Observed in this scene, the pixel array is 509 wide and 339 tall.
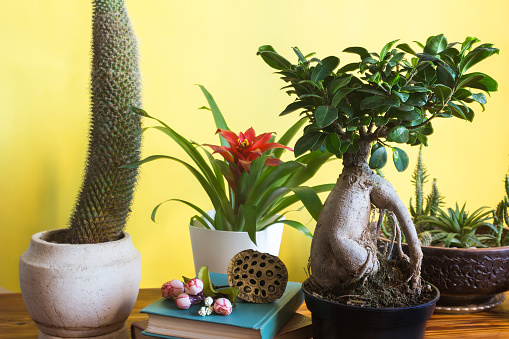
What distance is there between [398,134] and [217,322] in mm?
384

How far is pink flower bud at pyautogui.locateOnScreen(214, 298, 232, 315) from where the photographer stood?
2.48 ft

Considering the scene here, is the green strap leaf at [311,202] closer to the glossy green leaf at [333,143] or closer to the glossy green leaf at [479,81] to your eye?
the glossy green leaf at [333,143]

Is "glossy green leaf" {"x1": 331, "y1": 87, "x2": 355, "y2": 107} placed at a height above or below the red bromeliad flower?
above

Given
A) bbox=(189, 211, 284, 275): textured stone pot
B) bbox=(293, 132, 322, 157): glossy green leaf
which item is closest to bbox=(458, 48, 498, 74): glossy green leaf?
bbox=(293, 132, 322, 157): glossy green leaf

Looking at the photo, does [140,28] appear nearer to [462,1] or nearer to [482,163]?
[462,1]

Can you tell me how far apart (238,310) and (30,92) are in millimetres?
840

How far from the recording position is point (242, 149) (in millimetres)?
1028

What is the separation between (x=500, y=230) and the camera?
1.06 m

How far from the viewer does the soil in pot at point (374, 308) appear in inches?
26.8

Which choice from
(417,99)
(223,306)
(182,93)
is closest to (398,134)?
(417,99)

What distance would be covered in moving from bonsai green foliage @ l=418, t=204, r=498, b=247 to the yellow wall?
0.44 metres

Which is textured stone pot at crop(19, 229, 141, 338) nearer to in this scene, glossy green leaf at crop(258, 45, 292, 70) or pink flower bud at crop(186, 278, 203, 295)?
pink flower bud at crop(186, 278, 203, 295)

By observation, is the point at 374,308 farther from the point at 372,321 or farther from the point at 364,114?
the point at 364,114

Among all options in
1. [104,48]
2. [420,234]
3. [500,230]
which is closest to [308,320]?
[420,234]
